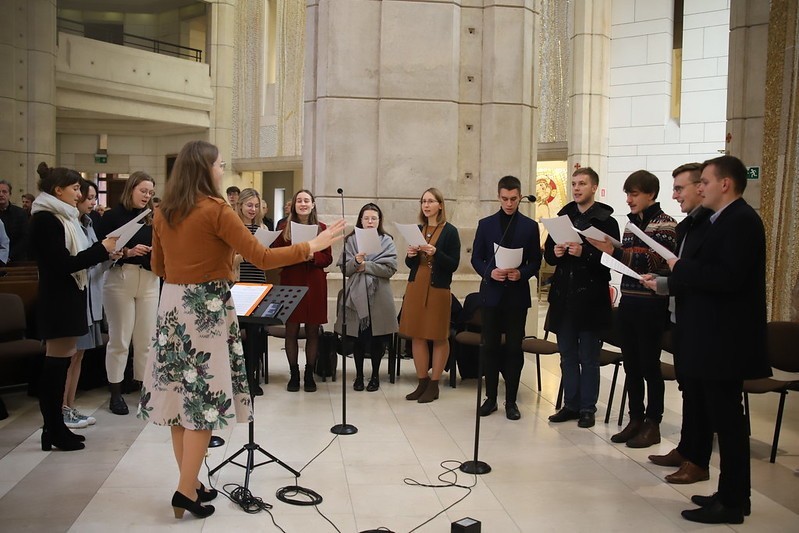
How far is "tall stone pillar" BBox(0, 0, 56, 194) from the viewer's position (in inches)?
540

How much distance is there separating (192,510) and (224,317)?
89cm

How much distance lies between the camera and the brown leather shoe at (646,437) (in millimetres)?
4785

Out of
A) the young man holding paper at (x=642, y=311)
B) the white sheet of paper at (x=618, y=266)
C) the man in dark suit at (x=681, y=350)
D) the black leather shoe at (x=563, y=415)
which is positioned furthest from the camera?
the black leather shoe at (x=563, y=415)

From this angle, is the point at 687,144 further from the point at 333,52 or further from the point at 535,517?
the point at 535,517

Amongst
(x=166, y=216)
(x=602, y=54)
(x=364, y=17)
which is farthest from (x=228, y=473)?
(x=602, y=54)

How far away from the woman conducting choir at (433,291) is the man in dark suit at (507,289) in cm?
31

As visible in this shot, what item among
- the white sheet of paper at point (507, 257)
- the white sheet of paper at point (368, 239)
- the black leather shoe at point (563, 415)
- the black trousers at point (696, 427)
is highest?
the white sheet of paper at point (368, 239)

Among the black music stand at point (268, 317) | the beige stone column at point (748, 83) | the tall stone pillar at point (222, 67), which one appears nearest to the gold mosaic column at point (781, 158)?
the beige stone column at point (748, 83)

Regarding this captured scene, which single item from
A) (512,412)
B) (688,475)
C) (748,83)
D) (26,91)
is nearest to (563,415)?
(512,412)

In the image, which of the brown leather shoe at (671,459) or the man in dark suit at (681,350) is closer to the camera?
the man in dark suit at (681,350)

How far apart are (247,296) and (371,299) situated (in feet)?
8.34

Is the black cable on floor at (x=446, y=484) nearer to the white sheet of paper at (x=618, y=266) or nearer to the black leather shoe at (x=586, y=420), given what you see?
the black leather shoe at (x=586, y=420)

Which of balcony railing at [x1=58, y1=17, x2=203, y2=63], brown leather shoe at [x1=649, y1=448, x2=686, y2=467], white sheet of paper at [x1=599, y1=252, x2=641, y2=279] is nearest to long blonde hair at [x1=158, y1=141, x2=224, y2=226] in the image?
white sheet of paper at [x1=599, y1=252, x2=641, y2=279]

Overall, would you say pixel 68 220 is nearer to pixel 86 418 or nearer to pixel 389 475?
pixel 86 418
